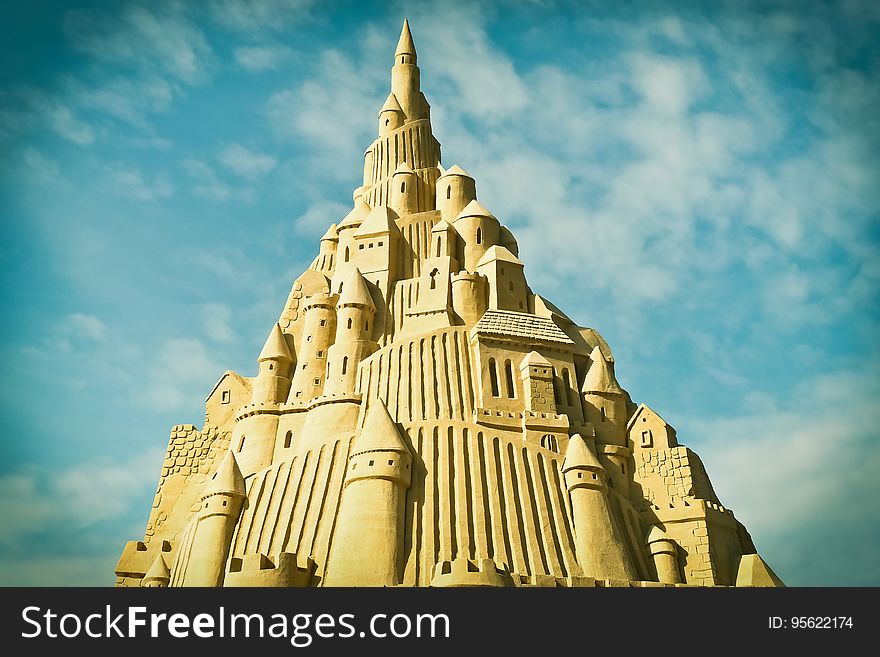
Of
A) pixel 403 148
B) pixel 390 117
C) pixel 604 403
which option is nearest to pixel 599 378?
pixel 604 403

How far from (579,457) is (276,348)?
14.3m

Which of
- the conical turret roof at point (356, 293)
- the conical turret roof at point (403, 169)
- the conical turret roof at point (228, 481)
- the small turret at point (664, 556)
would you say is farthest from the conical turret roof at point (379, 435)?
the conical turret roof at point (403, 169)

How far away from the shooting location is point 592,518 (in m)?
32.7

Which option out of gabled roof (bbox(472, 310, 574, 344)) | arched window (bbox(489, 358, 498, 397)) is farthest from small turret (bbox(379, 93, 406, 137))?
arched window (bbox(489, 358, 498, 397))

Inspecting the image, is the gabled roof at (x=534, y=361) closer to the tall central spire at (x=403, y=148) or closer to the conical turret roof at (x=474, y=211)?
the conical turret roof at (x=474, y=211)

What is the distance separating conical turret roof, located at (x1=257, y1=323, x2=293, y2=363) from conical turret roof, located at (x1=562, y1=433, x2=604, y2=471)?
522 inches

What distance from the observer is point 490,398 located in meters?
36.0

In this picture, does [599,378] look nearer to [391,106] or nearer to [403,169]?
[403,169]

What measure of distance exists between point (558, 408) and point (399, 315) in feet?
27.4

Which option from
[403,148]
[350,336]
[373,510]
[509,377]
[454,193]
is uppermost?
[403,148]

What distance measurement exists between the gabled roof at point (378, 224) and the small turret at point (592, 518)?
46.2ft
